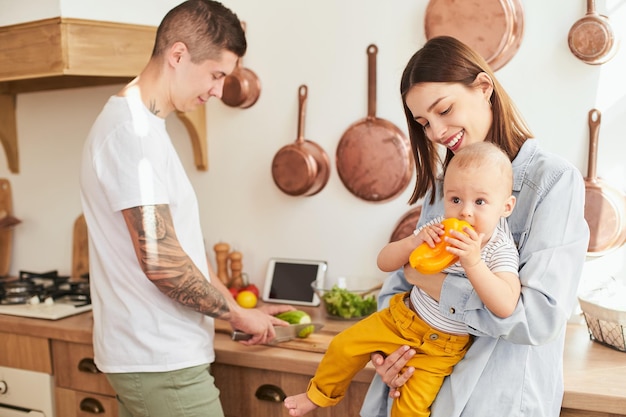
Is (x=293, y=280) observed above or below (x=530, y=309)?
below

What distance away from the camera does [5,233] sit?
9.50 feet

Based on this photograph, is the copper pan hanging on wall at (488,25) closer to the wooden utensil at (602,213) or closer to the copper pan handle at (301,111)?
the wooden utensil at (602,213)

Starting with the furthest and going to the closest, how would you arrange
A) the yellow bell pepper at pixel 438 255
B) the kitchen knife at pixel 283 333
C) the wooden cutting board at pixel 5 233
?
the wooden cutting board at pixel 5 233
the kitchen knife at pixel 283 333
the yellow bell pepper at pixel 438 255

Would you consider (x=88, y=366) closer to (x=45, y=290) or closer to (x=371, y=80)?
(x=45, y=290)

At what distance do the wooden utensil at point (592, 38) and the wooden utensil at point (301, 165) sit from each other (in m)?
0.88

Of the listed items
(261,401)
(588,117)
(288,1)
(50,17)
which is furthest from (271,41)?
(261,401)

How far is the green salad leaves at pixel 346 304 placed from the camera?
2.01 m

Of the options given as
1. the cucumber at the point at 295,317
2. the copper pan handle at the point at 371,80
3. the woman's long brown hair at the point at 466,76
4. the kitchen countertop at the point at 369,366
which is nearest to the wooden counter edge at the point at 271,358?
the kitchen countertop at the point at 369,366

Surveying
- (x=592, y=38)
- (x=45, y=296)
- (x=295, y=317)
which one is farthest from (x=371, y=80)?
(x=45, y=296)

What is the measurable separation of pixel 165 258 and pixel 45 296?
3.74 feet

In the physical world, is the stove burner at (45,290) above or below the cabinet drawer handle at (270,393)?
above

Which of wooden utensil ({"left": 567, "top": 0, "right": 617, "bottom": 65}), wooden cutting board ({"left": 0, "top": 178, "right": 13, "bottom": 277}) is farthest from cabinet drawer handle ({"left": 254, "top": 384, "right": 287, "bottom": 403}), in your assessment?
wooden cutting board ({"left": 0, "top": 178, "right": 13, "bottom": 277})

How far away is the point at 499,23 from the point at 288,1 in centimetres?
77

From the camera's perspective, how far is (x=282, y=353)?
69.8 inches
